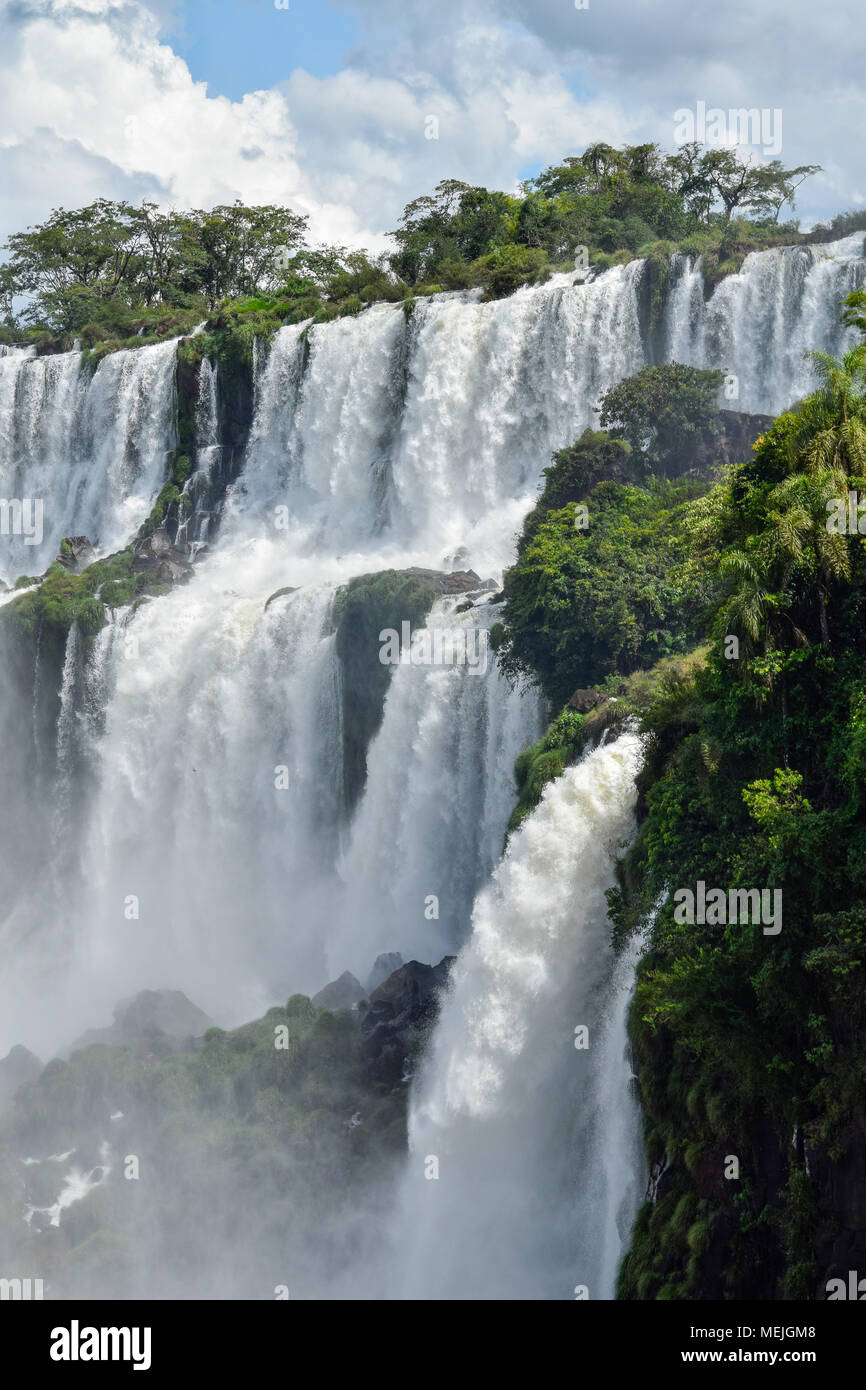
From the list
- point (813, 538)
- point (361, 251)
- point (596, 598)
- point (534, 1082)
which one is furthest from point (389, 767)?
point (361, 251)

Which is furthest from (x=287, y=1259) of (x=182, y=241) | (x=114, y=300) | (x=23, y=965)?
(x=182, y=241)

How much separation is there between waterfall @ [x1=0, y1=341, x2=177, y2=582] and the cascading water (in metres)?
0.24

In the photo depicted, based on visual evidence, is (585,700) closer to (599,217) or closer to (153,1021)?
(153,1021)

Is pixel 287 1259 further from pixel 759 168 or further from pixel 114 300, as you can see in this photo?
pixel 114 300

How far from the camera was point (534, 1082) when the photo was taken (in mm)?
18562

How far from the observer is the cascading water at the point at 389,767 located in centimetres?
1858

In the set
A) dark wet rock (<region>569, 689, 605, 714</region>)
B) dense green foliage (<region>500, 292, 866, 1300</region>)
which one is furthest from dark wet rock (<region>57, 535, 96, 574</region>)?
dense green foliage (<region>500, 292, 866, 1300</region>)

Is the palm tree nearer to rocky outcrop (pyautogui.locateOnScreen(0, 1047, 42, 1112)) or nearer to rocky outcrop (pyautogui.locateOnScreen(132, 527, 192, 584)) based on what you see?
rocky outcrop (pyautogui.locateOnScreen(0, 1047, 42, 1112))

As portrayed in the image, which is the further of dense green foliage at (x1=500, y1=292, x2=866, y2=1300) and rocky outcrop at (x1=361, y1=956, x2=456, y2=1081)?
rocky outcrop at (x1=361, y1=956, x2=456, y2=1081)

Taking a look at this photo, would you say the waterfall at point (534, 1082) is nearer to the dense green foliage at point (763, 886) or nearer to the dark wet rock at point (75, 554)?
the dense green foliage at point (763, 886)

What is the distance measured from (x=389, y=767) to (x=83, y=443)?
91.4 ft

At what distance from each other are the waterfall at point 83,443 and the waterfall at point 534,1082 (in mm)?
31503

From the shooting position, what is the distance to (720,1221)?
43.0 ft

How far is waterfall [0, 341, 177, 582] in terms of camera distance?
47.6 metres
